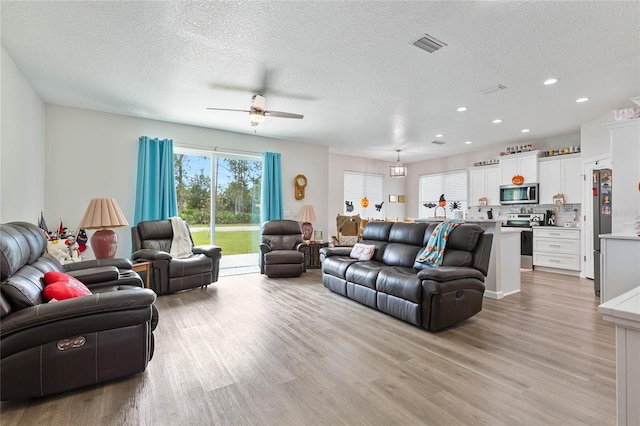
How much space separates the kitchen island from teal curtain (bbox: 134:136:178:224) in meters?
4.96

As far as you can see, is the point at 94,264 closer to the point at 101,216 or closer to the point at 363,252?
the point at 101,216

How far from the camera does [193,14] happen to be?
235 cm

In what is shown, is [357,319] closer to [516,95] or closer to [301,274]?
[301,274]

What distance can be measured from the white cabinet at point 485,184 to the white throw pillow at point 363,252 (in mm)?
4496

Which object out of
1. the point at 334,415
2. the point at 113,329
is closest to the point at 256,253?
the point at 113,329

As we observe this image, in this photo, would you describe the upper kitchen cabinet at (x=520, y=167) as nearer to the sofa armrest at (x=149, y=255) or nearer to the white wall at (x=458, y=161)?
the white wall at (x=458, y=161)

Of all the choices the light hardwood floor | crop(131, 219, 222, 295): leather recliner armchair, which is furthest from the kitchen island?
crop(131, 219, 222, 295): leather recliner armchair

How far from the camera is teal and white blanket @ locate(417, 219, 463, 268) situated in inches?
136

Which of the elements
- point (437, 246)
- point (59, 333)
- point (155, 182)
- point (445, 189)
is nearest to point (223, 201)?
point (155, 182)

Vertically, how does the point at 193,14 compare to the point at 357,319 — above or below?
above

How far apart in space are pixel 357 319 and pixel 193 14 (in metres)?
3.22

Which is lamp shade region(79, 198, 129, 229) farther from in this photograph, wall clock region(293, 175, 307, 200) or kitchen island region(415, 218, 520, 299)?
kitchen island region(415, 218, 520, 299)

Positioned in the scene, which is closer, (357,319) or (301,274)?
(357,319)

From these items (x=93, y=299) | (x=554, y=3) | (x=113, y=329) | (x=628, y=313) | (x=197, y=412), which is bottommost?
(x=197, y=412)
